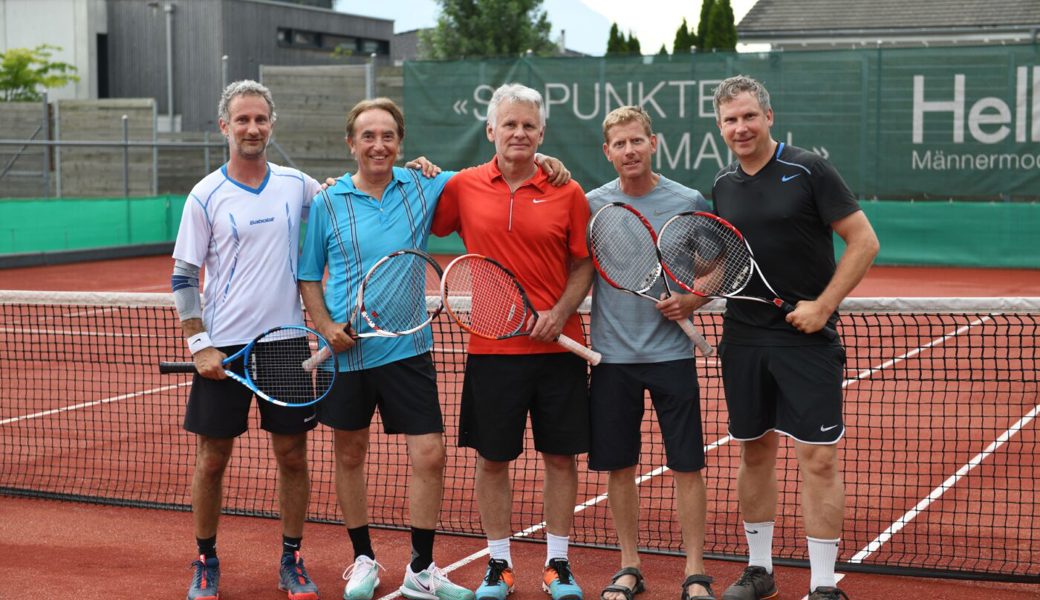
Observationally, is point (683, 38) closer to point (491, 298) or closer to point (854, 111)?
point (854, 111)

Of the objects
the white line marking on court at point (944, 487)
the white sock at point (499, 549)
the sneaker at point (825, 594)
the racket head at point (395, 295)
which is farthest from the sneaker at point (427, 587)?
the white line marking on court at point (944, 487)

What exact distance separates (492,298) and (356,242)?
554 mm

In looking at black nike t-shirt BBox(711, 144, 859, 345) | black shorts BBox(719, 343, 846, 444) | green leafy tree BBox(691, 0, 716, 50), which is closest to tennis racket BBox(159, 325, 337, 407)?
black shorts BBox(719, 343, 846, 444)

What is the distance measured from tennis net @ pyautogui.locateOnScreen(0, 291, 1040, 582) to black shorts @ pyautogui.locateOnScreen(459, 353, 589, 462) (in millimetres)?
973

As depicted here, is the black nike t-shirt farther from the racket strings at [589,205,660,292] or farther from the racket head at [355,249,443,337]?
the racket head at [355,249,443,337]

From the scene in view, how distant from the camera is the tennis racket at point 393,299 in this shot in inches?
Result: 179

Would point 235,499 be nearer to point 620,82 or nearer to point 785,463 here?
point 785,463

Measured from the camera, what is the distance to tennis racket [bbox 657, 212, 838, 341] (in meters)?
4.45

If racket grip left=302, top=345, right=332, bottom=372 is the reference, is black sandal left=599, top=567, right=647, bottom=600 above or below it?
below

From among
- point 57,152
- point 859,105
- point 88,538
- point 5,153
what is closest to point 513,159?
point 88,538

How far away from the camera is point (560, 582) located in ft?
15.4

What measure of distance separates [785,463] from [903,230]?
12192mm

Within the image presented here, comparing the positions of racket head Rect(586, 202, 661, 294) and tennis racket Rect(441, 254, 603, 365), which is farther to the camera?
racket head Rect(586, 202, 661, 294)

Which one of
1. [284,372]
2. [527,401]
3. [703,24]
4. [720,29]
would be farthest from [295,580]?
[703,24]
